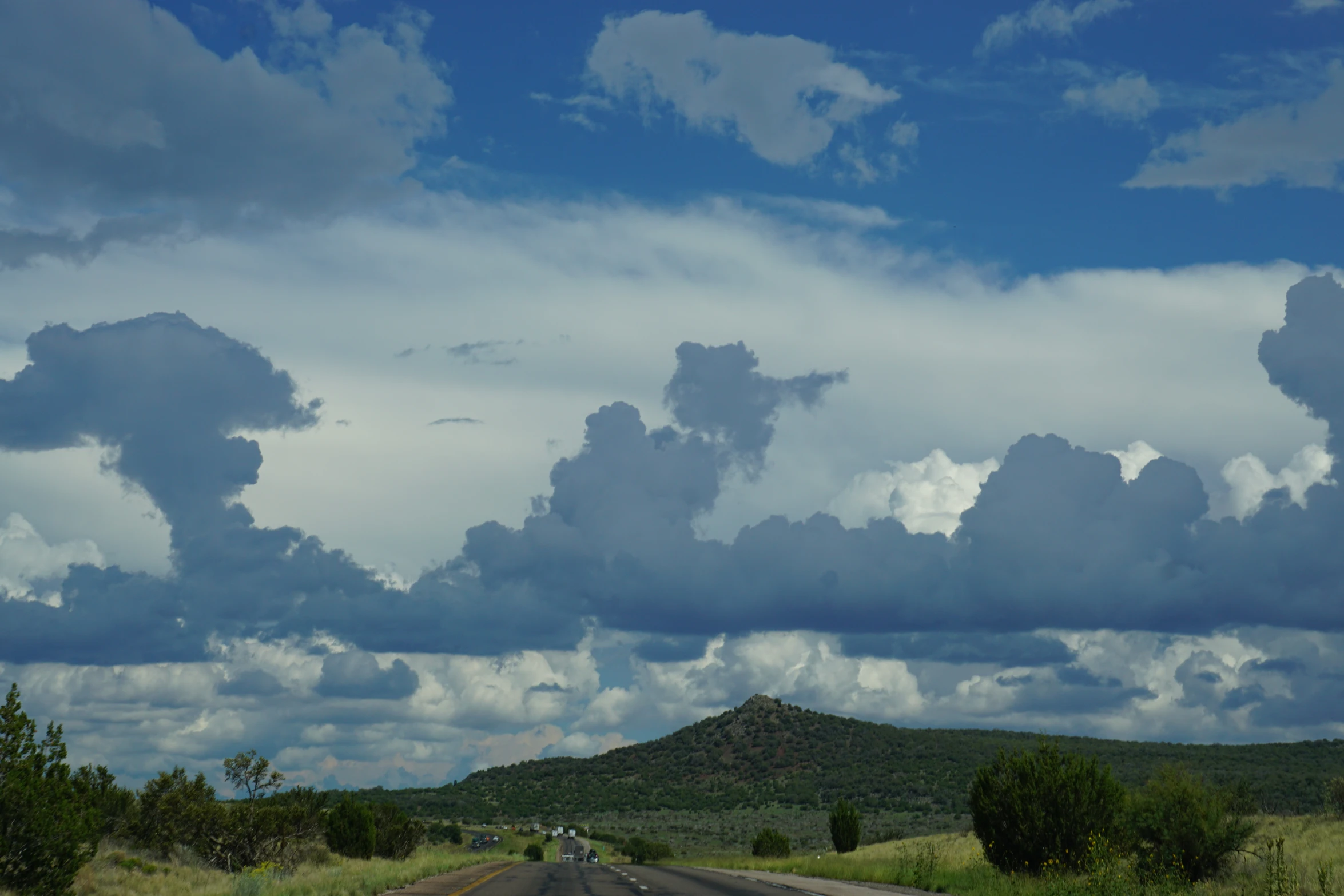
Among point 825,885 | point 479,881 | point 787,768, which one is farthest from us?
point 787,768

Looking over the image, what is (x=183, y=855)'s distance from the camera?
41.5 metres

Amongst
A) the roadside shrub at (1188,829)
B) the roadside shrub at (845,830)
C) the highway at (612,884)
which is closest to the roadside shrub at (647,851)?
the roadside shrub at (845,830)

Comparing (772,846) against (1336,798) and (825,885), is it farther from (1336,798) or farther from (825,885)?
(825,885)

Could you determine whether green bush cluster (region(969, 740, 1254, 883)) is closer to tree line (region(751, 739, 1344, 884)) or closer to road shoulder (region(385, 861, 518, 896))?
tree line (region(751, 739, 1344, 884))

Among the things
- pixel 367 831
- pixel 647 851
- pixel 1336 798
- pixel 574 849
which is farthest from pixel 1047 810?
pixel 574 849

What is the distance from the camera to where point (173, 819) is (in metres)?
41.1

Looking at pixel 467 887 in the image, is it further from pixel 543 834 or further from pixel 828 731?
pixel 828 731

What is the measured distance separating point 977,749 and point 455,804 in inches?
2527

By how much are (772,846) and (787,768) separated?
282ft

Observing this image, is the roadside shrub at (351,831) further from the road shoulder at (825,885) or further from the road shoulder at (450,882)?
the road shoulder at (825,885)

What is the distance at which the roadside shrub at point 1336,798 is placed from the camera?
152 ft

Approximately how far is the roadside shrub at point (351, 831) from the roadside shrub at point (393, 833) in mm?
1563

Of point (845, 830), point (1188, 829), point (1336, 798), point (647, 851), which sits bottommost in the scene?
point (647, 851)

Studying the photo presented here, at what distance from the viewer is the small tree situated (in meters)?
71.2
